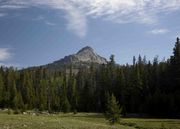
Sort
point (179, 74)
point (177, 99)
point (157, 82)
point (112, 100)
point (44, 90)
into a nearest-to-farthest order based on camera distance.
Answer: point (112, 100), point (177, 99), point (179, 74), point (157, 82), point (44, 90)

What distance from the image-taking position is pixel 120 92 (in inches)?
6344

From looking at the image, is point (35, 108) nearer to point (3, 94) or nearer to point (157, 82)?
point (3, 94)

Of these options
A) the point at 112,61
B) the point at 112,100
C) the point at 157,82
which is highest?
the point at 112,61

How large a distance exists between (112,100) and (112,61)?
401 ft

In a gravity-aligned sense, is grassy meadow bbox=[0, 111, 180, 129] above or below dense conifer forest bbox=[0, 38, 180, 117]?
below

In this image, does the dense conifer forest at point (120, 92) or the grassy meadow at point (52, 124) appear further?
the dense conifer forest at point (120, 92)

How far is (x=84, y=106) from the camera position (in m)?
175

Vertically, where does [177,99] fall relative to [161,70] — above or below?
below

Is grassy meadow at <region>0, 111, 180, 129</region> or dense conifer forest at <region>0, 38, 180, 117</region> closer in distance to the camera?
grassy meadow at <region>0, 111, 180, 129</region>

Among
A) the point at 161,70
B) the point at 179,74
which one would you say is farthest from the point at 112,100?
the point at 161,70

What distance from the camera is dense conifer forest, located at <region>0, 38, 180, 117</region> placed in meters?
130

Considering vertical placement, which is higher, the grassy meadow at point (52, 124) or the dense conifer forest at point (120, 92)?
the dense conifer forest at point (120, 92)

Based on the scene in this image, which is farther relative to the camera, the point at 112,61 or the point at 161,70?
the point at 112,61

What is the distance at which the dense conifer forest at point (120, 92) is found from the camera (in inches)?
Answer: 5123
